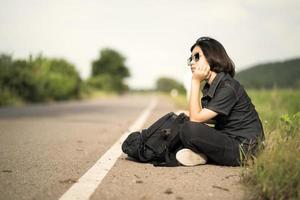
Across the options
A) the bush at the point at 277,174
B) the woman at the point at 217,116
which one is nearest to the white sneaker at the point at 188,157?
the woman at the point at 217,116

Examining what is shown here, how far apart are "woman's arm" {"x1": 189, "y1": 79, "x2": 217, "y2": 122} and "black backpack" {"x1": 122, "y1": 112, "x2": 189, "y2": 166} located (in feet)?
0.76

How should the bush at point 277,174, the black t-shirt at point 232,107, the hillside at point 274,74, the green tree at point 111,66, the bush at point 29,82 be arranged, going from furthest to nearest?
the green tree at point 111,66 → the bush at point 29,82 → the hillside at point 274,74 → the black t-shirt at point 232,107 → the bush at point 277,174

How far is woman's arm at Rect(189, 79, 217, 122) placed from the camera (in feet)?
16.3

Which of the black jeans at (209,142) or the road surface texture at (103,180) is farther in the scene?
the black jeans at (209,142)

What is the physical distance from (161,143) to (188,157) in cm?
34

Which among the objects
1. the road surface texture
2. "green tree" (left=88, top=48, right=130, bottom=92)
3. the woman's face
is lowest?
"green tree" (left=88, top=48, right=130, bottom=92)

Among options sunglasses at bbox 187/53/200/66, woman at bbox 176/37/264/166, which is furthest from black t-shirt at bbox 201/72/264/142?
sunglasses at bbox 187/53/200/66

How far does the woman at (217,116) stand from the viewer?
4965 millimetres

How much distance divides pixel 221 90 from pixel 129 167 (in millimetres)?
1267

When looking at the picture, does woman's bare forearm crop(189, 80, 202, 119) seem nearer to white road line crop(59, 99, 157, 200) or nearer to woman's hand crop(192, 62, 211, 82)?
woman's hand crop(192, 62, 211, 82)

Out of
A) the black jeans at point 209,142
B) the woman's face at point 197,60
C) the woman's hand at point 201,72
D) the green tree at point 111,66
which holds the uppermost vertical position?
the woman's face at point 197,60

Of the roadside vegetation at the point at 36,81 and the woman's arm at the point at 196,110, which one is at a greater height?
the woman's arm at the point at 196,110

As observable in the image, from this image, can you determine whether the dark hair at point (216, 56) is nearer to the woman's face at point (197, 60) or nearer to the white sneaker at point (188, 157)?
the woman's face at point (197, 60)

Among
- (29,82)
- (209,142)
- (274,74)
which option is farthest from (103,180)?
(29,82)
